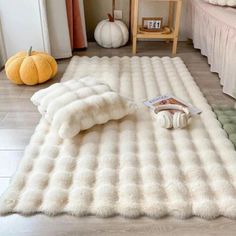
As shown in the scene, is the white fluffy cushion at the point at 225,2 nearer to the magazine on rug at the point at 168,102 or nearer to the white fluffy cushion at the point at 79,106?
the magazine on rug at the point at 168,102

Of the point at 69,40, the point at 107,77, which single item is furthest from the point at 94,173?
the point at 69,40

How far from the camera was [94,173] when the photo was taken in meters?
1.10

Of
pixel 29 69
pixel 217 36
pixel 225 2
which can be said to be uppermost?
pixel 225 2

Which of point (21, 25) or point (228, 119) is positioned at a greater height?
point (21, 25)

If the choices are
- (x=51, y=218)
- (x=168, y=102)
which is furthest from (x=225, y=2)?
(x=51, y=218)

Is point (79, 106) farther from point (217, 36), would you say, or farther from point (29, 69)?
point (217, 36)

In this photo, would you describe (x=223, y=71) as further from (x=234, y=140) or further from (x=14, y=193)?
(x=14, y=193)

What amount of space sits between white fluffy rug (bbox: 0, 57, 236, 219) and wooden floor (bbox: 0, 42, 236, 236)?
29 mm

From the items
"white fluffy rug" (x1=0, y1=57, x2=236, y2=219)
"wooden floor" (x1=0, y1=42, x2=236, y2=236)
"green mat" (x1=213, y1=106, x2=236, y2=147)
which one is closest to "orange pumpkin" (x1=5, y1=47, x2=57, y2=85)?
"wooden floor" (x1=0, y1=42, x2=236, y2=236)

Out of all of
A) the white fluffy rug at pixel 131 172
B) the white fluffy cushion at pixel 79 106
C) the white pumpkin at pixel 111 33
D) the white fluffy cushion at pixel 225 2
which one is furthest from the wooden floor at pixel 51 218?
the white pumpkin at pixel 111 33

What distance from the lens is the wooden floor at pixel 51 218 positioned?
0.90 meters

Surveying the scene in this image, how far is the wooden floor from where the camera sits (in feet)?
2.97

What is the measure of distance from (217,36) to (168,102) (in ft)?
2.51

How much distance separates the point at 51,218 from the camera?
94cm
